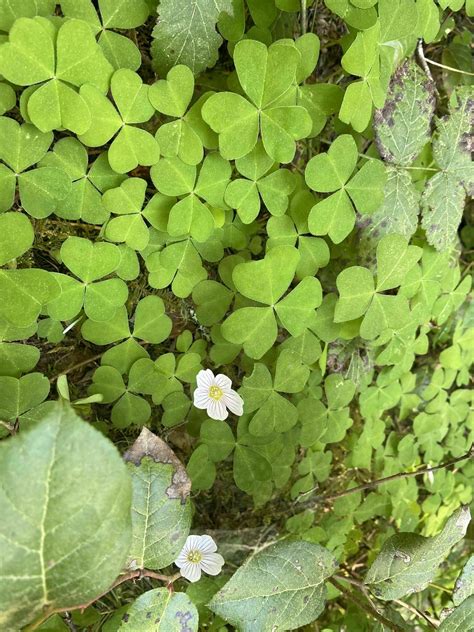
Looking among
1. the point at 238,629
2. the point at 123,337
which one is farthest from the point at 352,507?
the point at 123,337

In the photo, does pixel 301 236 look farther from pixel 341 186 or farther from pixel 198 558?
pixel 198 558

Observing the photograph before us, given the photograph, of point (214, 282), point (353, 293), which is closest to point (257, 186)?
point (214, 282)

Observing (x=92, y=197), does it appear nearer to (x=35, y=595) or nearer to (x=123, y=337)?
(x=123, y=337)

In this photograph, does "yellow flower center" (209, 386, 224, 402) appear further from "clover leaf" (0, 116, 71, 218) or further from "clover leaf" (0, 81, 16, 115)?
"clover leaf" (0, 81, 16, 115)

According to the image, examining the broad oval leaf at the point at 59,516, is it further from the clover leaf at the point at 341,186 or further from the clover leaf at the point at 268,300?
the clover leaf at the point at 341,186

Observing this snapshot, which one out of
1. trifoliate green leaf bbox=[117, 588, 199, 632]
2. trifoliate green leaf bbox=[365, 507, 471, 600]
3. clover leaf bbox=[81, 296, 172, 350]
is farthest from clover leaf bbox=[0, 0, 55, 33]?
trifoliate green leaf bbox=[365, 507, 471, 600]

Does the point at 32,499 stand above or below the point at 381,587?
above

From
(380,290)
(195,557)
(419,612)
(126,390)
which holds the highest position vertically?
(380,290)
